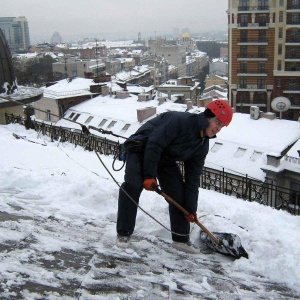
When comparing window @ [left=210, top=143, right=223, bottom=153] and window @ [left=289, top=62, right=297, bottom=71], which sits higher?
window @ [left=289, top=62, right=297, bottom=71]

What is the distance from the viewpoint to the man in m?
3.98

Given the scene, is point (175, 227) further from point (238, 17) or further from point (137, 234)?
point (238, 17)

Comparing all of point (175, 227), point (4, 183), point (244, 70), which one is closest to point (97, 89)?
point (244, 70)

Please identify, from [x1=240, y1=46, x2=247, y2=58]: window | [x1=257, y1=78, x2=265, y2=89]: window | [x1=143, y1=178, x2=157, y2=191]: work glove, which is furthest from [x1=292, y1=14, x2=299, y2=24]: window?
[x1=143, y1=178, x2=157, y2=191]: work glove

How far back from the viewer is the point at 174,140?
4.07m

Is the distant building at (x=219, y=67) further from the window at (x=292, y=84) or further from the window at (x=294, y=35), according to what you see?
the window at (x=294, y=35)

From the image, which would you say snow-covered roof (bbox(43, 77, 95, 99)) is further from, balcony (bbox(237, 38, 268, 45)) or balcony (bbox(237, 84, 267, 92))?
balcony (bbox(237, 84, 267, 92))

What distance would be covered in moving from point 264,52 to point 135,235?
3562 cm

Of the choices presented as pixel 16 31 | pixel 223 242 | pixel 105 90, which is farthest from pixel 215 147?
pixel 16 31

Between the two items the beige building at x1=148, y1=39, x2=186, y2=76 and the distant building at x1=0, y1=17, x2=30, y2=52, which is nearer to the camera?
the beige building at x1=148, y1=39, x2=186, y2=76

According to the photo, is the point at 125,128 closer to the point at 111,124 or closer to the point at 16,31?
the point at 111,124

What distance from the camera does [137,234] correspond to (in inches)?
184

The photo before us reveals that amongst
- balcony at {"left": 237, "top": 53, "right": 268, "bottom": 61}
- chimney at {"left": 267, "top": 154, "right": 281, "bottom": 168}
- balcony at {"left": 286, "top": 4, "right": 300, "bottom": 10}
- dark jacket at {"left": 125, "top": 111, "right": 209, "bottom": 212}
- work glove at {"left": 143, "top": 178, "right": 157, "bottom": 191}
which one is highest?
balcony at {"left": 286, "top": 4, "right": 300, "bottom": 10}

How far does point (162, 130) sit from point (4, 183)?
3.06 m
